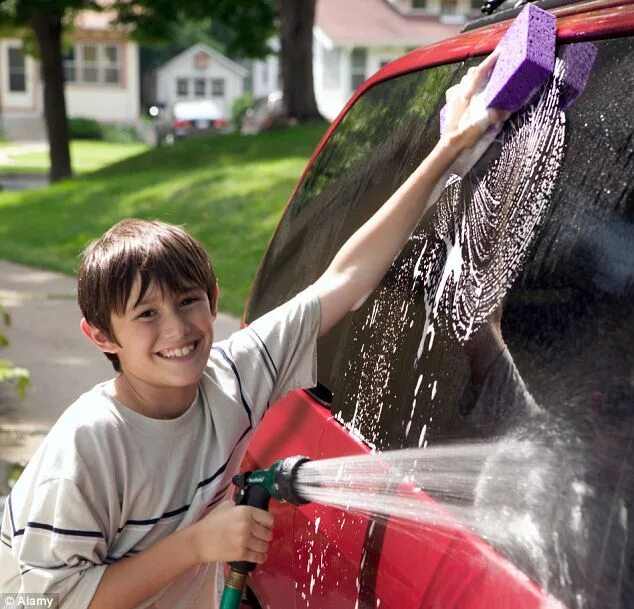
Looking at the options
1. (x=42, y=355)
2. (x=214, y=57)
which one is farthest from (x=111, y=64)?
(x=42, y=355)

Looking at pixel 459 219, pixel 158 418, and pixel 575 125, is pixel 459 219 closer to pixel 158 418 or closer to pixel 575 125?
pixel 575 125

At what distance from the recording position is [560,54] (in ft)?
5.50

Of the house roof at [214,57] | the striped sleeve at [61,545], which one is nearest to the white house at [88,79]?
the house roof at [214,57]

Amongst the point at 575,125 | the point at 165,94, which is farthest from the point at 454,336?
the point at 165,94

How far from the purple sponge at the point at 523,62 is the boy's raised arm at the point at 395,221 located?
5 centimetres

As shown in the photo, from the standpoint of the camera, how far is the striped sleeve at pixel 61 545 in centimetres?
188

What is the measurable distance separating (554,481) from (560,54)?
66 centimetres

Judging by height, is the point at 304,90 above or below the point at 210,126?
above

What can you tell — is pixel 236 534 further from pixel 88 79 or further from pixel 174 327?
pixel 88 79

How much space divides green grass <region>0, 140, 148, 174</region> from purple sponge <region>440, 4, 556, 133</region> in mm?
23828

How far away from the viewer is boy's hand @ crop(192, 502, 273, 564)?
1853 mm

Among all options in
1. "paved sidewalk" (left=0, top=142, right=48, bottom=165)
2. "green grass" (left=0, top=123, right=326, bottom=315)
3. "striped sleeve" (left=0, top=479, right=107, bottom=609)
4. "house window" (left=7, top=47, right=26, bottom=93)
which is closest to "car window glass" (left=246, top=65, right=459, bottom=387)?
"striped sleeve" (left=0, top=479, right=107, bottom=609)

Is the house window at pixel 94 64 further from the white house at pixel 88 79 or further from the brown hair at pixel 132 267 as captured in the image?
the brown hair at pixel 132 267

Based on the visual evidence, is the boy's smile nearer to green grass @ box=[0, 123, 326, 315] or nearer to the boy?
the boy
